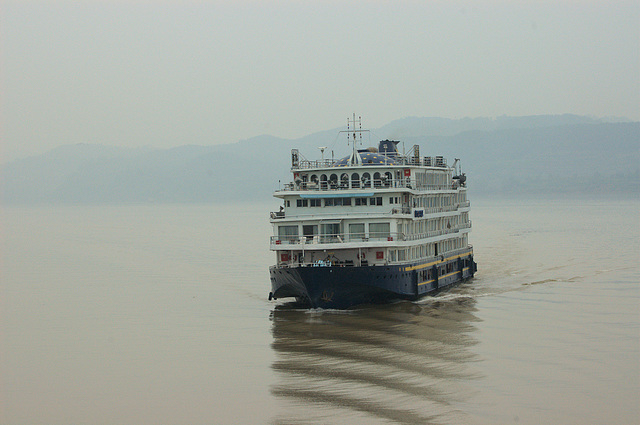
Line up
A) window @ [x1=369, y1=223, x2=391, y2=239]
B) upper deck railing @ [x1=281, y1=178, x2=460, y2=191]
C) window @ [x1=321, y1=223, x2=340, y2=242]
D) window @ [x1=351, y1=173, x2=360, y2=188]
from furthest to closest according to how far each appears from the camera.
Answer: window @ [x1=351, y1=173, x2=360, y2=188]
upper deck railing @ [x1=281, y1=178, x2=460, y2=191]
window @ [x1=321, y1=223, x2=340, y2=242]
window @ [x1=369, y1=223, x2=391, y2=239]

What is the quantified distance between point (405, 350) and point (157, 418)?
44.1 ft

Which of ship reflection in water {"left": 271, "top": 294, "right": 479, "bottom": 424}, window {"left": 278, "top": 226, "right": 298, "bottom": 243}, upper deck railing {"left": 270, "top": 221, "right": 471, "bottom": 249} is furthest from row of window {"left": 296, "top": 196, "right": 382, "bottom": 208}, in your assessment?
ship reflection in water {"left": 271, "top": 294, "right": 479, "bottom": 424}

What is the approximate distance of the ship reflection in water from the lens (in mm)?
32125

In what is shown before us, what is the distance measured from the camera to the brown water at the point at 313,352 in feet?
108

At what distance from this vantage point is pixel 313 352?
41.6m

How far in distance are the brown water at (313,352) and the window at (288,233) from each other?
14.0 ft

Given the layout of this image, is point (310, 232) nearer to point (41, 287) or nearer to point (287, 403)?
point (287, 403)

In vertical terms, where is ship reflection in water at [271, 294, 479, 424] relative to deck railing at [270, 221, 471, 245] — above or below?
below

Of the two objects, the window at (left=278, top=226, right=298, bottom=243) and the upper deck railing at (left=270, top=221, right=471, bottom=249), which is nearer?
the upper deck railing at (left=270, top=221, right=471, bottom=249)

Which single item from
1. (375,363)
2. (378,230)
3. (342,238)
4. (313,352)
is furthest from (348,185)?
(375,363)

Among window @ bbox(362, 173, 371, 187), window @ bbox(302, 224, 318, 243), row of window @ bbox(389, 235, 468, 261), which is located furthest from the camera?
window @ bbox(362, 173, 371, 187)

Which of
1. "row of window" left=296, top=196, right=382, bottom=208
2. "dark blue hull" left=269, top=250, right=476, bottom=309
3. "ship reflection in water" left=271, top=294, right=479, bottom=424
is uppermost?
"row of window" left=296, top=196, right=382, bottom=208

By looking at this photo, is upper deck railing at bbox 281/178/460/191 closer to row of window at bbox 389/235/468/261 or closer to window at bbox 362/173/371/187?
window at bbox 362/173/371/187

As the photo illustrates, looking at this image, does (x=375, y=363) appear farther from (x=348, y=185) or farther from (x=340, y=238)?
(x=348, y=185)
